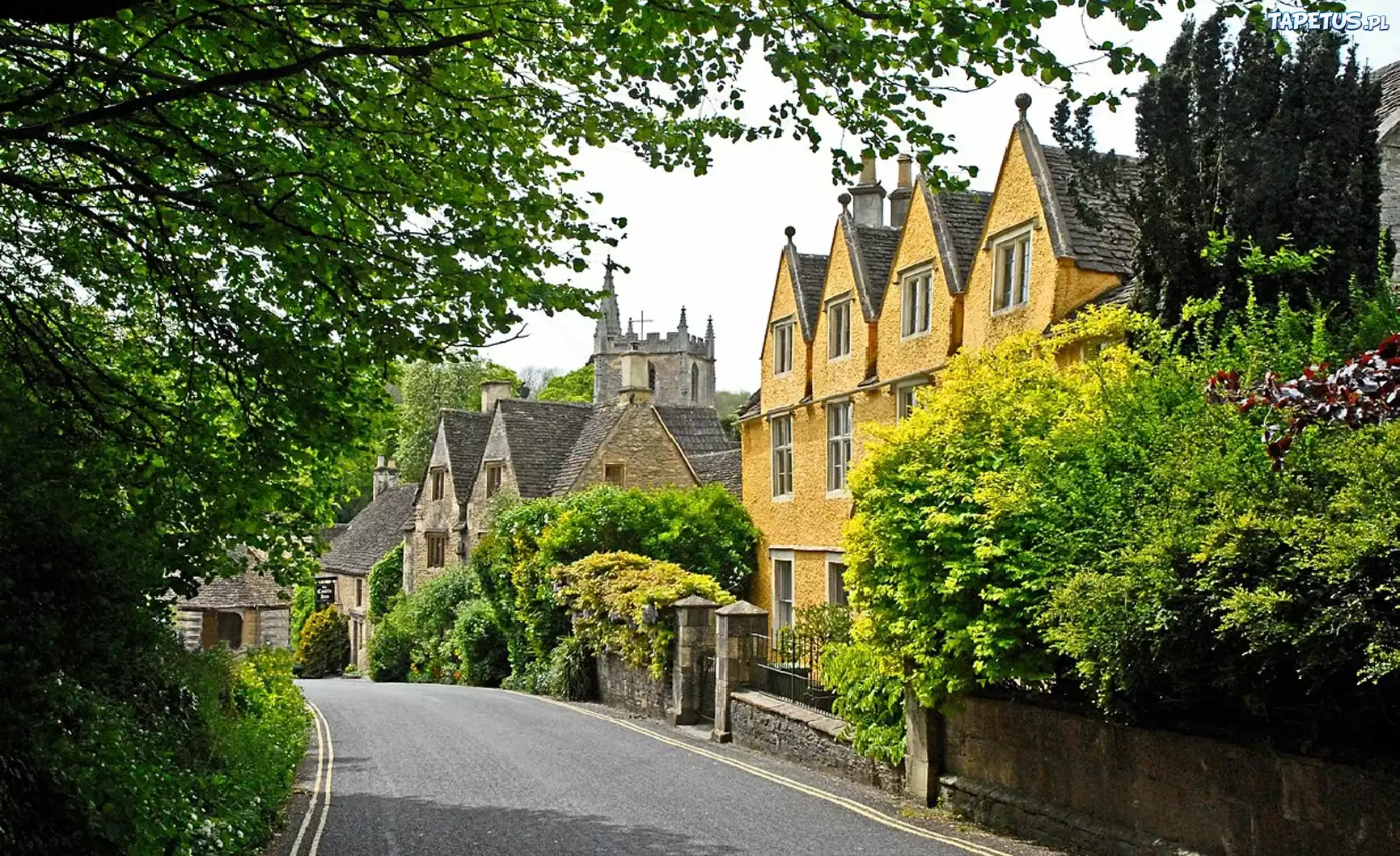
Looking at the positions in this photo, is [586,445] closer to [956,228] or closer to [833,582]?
[833,582]

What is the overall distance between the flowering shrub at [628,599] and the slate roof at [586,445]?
11.2 metres

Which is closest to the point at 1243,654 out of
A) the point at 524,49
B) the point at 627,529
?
the point at 524,49

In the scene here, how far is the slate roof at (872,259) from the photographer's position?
2539 centimetres

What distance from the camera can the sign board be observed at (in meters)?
57.0

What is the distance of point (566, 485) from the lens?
4050cm

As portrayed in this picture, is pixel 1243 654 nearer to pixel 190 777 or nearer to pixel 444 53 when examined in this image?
pixel 444 53

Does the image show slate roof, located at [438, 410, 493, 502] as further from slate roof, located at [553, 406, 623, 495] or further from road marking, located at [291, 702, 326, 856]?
road marking, located at [291, 702, 326, 856]

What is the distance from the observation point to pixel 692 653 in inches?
853

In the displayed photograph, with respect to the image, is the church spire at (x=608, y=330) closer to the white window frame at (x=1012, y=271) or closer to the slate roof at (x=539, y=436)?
the slate roof at (x=539, y=436)

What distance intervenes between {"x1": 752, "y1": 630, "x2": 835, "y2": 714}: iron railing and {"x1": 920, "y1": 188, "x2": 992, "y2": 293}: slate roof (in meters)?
6.94

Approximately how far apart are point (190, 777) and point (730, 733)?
10.7m

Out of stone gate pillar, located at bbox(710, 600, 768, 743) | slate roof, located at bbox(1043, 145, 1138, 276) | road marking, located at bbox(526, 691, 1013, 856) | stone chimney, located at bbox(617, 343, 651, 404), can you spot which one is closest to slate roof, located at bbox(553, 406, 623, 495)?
stone chimney, located at bbox(617, 343, 651, 404)

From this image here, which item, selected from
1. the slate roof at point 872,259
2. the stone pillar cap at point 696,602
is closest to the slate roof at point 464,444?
the slate roof at point 872,259

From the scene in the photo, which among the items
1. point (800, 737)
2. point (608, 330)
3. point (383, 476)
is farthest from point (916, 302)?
point (608, 330)
